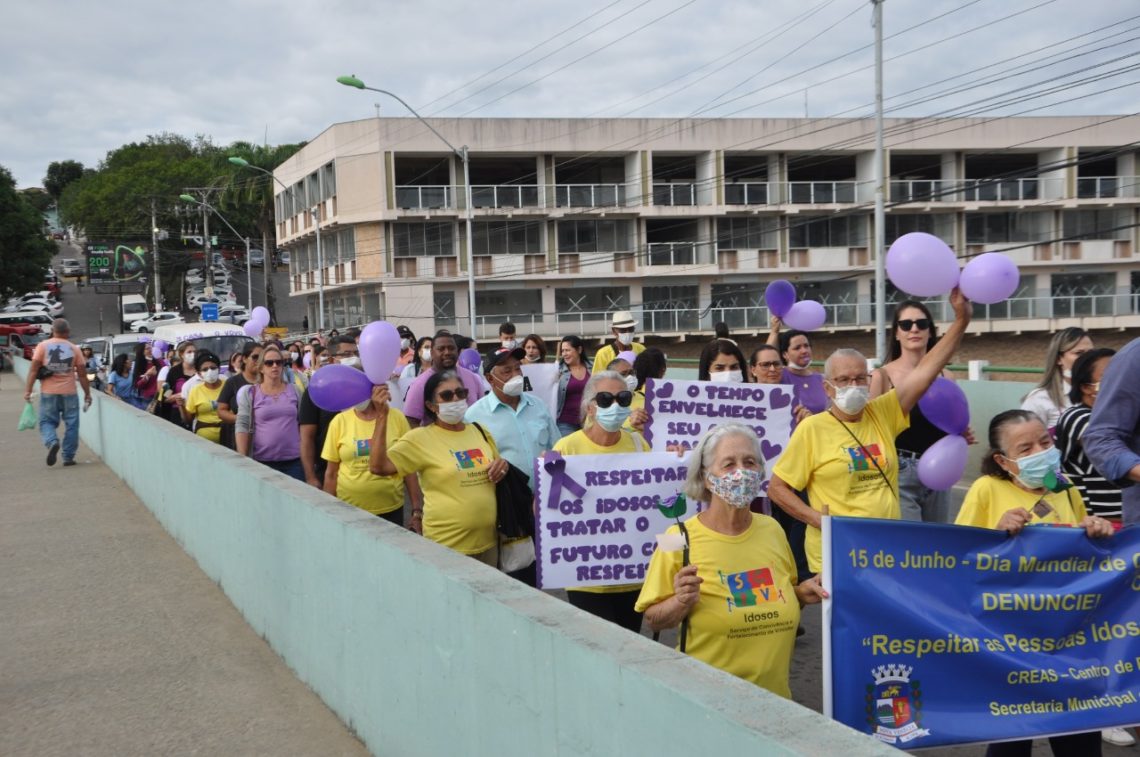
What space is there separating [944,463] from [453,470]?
2.41 meters

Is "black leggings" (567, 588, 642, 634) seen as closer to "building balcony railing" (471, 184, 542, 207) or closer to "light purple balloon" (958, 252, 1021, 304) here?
"light purple balloon" (958, 252, 1021, 304)

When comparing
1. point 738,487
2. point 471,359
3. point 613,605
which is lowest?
point 613,605

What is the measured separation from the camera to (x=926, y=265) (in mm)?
5785

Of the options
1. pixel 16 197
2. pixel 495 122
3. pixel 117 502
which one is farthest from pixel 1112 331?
pixel 16 197

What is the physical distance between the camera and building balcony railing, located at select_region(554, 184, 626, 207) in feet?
159

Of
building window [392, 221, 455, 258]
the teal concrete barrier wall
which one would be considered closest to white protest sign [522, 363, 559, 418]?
the teal concrete barrier wall

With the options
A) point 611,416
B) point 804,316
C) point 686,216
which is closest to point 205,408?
point 804,316

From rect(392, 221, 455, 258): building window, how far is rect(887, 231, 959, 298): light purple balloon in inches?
1701

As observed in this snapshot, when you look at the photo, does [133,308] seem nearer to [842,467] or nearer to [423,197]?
[423,197]

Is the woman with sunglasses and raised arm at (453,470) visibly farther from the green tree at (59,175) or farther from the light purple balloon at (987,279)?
the green tree at (59,175)

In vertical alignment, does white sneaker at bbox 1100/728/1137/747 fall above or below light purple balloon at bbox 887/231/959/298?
below

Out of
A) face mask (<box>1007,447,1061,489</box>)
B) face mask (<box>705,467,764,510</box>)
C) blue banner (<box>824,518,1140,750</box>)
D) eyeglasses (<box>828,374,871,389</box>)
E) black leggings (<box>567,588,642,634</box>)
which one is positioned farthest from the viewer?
black leggings (<box>567,588,642,634</box>)

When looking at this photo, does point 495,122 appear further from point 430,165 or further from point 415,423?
point 415,423

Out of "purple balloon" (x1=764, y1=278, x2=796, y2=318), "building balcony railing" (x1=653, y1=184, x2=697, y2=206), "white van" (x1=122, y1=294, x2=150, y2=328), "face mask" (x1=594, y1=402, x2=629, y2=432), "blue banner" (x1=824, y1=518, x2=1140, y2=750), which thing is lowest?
"blue banner" (x1=824, y1=518, x2=1140, y2=750)
